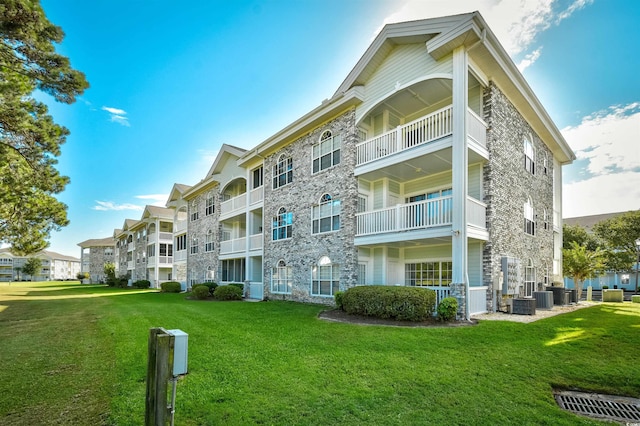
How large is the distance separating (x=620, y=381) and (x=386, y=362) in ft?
11.9

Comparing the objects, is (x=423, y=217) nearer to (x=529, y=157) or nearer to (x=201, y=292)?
(x=529, y=157)

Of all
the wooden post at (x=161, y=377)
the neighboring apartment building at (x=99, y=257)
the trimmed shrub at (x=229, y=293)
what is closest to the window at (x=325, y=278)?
the trimmed shrub at (x=229, y=293)

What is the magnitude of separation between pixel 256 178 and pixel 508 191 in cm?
1494

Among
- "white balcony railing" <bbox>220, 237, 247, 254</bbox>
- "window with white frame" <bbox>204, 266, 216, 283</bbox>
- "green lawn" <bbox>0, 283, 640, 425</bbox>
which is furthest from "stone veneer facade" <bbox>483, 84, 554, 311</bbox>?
"window with white frame" <bbox>204, 266, 216, 283</bbox>

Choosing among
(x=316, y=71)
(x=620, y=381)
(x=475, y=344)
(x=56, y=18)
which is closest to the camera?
(x=620, y=381)

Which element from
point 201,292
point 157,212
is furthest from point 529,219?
point 157,212

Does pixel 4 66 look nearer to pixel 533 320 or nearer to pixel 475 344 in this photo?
pixel 475 344

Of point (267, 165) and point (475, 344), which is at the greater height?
point (267, 165)

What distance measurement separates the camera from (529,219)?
52.9 feet

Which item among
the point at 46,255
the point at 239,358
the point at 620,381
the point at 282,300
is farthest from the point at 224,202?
the point at 46,255

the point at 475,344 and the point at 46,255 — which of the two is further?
the point at 46,255

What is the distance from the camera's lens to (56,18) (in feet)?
33.9

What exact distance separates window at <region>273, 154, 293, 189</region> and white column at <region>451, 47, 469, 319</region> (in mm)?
9815

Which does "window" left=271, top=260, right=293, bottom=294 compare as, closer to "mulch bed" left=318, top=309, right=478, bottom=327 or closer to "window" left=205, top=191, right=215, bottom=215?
"mulch bed" left=318, top=309, right=478, bottom=327
